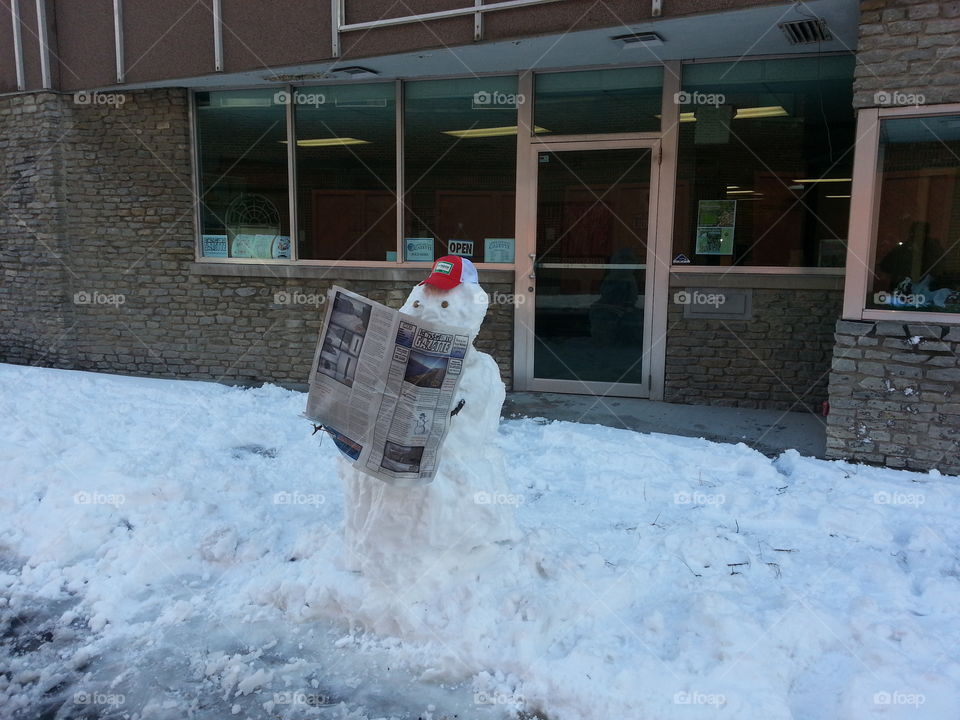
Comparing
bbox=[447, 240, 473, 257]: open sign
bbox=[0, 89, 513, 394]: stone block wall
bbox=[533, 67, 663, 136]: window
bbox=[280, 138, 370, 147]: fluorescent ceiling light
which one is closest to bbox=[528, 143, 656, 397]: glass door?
bbox=[533, 67, 663, 136]: window

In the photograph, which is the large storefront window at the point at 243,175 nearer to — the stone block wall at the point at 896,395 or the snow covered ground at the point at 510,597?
the snow covered ground at the point at 510,597

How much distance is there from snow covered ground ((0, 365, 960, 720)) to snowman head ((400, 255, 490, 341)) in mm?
965

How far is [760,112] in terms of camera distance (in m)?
6.75

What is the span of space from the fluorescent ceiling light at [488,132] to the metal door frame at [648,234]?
10 cm

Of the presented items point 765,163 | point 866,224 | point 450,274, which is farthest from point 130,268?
point 866,224

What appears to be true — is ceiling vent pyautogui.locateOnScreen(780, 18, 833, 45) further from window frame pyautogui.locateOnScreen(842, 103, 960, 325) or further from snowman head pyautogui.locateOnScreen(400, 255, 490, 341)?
snowman head pyautogui.locateOnScreen(400, 255, 490, 341)

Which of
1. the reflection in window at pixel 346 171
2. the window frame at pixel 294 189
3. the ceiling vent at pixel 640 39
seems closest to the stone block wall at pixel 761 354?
the window frame at pixel 294 189

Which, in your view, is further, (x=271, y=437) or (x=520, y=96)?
(x=520, y=96)

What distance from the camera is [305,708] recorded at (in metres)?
2.99

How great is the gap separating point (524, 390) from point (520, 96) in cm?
303

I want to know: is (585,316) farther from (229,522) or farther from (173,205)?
(173,205)

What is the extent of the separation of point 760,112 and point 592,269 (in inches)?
83.1

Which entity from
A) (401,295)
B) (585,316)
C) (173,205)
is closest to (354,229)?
(401,295)

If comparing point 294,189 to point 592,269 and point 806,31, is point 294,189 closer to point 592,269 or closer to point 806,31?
point 592,269
